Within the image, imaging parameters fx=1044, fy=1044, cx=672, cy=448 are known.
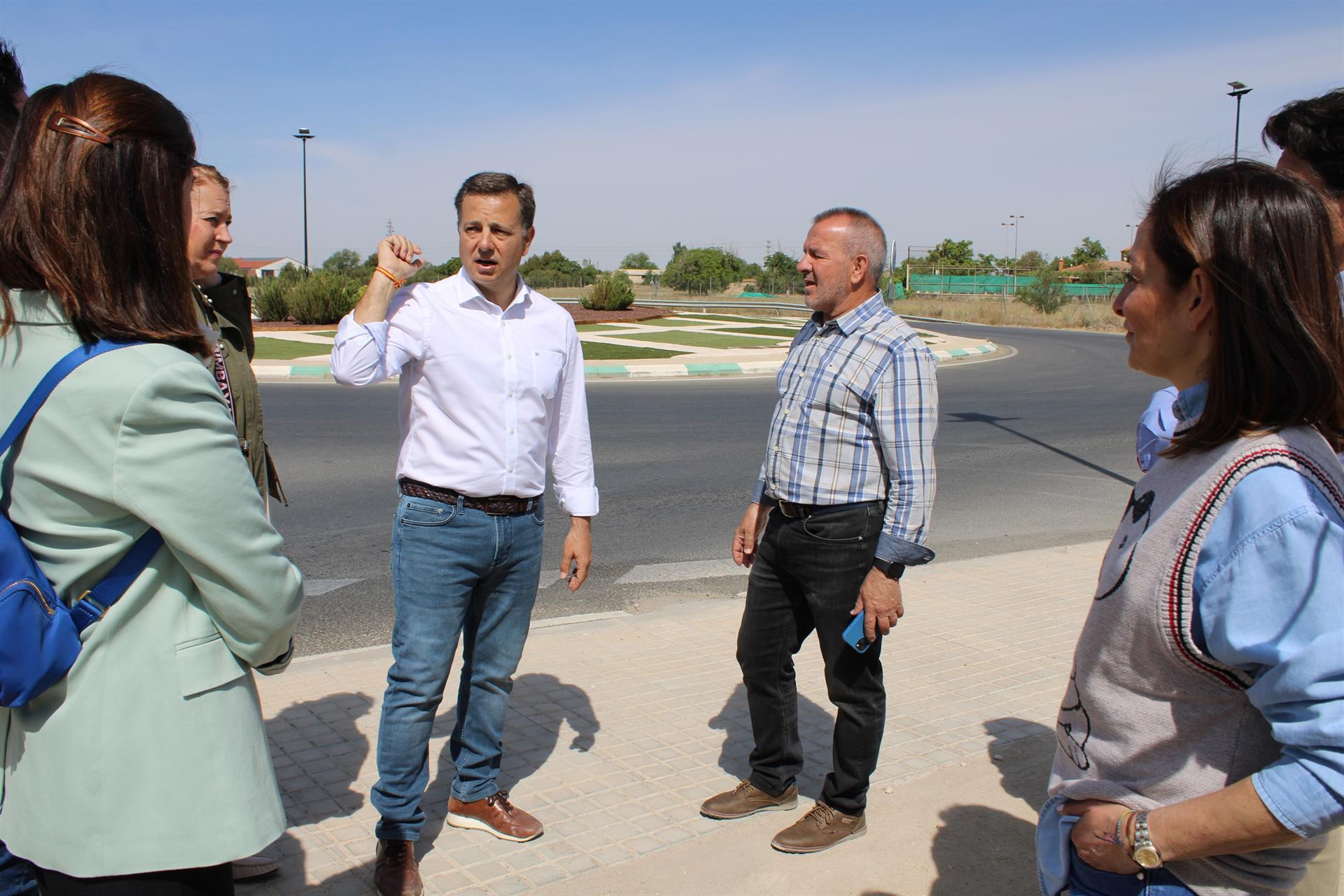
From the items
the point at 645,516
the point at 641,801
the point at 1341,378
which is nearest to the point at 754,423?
the point at 645,516

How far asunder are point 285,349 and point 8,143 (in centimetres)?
1967

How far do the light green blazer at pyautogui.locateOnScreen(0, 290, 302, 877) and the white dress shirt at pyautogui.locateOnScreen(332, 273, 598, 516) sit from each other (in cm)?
144

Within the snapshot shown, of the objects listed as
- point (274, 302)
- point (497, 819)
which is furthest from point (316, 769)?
point (274, 302)

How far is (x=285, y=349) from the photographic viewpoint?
21.0 m

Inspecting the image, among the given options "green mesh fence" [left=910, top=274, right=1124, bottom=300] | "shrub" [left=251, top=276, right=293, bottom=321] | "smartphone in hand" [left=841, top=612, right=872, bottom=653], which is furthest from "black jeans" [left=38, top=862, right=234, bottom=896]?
"green mesh fence" [left=910, top=274, right=1124, bottom=300]

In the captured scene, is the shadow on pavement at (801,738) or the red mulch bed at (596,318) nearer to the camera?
the shadow on pavement at (801,738)

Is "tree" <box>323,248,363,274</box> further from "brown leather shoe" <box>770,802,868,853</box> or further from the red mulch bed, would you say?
"brown leather shoe" <box>770,802,868,853</box>

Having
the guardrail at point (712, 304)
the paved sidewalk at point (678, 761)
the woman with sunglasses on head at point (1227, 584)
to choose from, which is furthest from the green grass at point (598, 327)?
the woman with sunglasses on head at point (1227, 584)

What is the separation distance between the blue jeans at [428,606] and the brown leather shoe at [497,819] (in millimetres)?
268

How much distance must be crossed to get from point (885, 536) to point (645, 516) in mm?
4911

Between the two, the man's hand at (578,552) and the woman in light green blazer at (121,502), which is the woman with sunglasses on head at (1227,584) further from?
the man's hand at (578,552)

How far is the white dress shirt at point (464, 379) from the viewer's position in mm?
3195

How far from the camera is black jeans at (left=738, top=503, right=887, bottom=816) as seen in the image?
3348 millimetres

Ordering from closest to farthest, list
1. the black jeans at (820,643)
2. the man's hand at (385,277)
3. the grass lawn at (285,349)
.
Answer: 1. the man's hand at (385,277)
2. the black jeans at (820,643)
3. the grass lawn at (285,349)
